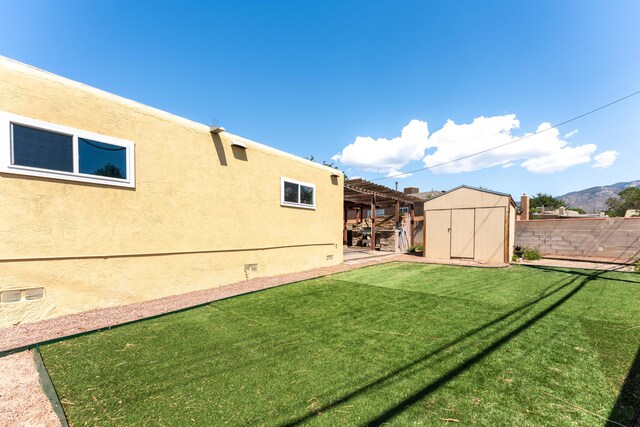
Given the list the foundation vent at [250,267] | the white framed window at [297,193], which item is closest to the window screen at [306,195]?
the white framed window at [297,193]

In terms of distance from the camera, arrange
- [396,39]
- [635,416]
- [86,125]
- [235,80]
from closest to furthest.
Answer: [635,416], [86,125], [396,39], [235,80]

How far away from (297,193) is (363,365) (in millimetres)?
6829

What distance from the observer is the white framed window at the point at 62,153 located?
13.1ft

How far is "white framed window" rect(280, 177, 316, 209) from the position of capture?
28.4 feet

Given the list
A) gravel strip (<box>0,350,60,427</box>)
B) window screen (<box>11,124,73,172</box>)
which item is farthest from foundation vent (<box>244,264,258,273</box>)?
gravel strip (<box>0,350,60,427</box>)

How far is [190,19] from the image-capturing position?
373 inches

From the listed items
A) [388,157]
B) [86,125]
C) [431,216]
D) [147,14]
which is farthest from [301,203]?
[388,157]

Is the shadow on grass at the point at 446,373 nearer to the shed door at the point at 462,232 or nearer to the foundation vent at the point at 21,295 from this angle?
the foundation vent at the point at 21,295

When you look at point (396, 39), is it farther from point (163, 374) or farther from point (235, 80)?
point (163, 374)

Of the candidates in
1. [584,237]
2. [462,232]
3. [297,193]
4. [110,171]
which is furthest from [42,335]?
[584,237]

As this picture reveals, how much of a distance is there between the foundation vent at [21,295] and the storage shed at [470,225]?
44.4 ft

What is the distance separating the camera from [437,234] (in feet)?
42.4

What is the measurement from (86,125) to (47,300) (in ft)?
10.2

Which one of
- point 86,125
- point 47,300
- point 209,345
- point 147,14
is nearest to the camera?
point 209,345
